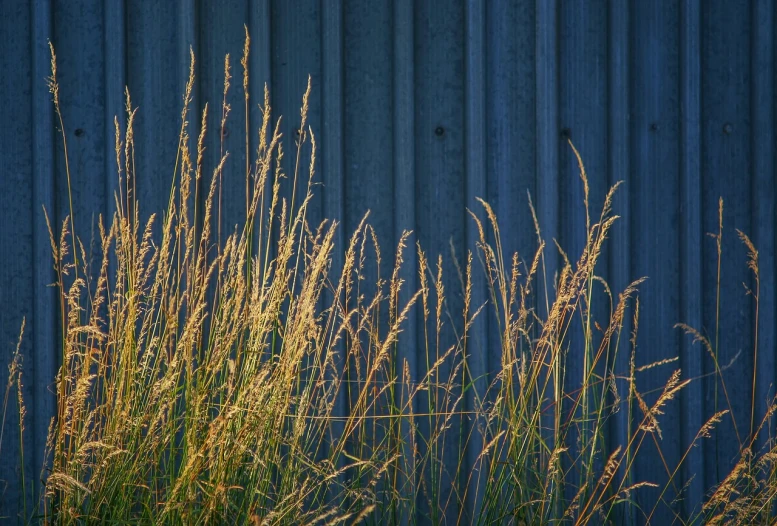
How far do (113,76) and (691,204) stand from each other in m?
2.10

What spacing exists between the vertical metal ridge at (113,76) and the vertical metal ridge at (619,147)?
5.65 ft

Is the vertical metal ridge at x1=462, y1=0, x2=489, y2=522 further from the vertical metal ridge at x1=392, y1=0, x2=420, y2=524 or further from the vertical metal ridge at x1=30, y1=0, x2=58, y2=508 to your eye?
the vertical metal ridge at x1=30, y1=0, x2=58, y2=508

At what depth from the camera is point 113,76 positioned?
2.62 metres

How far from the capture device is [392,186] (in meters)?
2.67

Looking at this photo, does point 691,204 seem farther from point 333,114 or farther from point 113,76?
point 113,76

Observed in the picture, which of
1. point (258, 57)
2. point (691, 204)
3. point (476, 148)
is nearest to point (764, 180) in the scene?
point (691, 204)

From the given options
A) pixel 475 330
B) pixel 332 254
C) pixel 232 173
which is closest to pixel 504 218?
pixel 475 330

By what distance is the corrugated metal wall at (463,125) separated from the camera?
104 inches

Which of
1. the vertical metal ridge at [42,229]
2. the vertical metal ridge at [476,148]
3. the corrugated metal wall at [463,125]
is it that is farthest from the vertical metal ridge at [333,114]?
the vertical metal ridge at [42,229]

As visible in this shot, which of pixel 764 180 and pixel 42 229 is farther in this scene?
pixel 764 180

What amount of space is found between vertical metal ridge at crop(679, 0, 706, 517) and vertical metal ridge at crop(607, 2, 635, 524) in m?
0.21

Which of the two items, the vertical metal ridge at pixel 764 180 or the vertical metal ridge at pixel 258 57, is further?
the vertical metal ridge at pixel 764 180

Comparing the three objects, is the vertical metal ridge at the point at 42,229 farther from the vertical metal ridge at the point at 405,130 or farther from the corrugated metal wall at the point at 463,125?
the vertical metal ridge at the point at 405,130

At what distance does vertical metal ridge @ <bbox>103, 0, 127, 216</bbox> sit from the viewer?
2.61 metres
